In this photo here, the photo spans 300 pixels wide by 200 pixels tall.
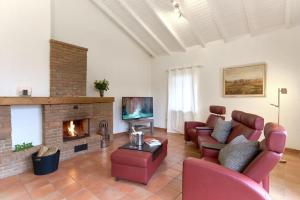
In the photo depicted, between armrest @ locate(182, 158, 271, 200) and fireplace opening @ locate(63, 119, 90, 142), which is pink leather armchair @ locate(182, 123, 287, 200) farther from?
fireplace opening @ locate(63, 119, 90, 142)

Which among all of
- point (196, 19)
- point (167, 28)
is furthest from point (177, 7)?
point (167, 28)

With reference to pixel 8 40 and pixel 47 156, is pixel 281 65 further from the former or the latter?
pixel 8 40

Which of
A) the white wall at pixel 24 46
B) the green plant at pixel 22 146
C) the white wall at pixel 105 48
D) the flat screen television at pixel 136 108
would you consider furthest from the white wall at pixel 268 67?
the green plant at pixel 22 146

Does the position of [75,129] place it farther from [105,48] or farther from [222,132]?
[222,132]

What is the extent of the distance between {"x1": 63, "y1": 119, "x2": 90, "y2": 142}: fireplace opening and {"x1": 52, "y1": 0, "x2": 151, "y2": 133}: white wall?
2.92 feet

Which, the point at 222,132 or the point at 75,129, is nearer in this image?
the point at 222,132

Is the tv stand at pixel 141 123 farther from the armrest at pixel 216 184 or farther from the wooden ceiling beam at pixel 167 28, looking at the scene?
the armrest at pixel 216 184

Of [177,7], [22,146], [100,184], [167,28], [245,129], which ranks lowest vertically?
[100,184]

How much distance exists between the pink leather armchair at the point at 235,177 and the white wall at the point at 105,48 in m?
3.64

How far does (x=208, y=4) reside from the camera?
3.59 meters

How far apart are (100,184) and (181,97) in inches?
150

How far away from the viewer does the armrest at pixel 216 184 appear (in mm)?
1428

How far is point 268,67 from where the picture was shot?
13.2ft

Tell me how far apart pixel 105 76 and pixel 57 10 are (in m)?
1.89
